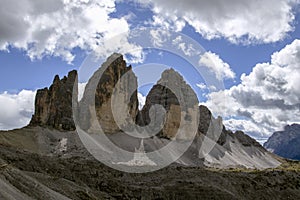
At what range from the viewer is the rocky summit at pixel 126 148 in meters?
42.6

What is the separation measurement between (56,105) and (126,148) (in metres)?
→ 22.3

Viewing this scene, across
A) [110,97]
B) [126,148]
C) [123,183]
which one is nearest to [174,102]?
[110,97]

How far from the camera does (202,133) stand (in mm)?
140125

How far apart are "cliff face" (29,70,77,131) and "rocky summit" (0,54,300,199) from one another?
0.84 ft

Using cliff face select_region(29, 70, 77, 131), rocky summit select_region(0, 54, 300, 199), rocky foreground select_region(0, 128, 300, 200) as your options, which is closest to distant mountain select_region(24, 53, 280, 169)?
cliff face select_region(29, 70, 77, 131)

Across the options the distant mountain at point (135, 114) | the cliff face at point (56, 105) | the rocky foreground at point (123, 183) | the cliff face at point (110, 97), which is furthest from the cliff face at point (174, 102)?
the rocky foreground at point (123, 183)

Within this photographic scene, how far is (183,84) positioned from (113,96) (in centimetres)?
3455

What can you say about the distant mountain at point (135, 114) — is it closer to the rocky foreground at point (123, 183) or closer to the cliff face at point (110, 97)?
the cliff face at point (110, 97)

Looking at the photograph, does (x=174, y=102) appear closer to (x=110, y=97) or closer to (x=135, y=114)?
(x=135, y=114)

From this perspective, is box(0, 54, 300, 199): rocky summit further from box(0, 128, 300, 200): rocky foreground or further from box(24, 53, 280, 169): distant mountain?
box(24, 53, 280, 169): distant mountain

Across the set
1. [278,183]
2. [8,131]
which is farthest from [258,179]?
Answer: [8,131]

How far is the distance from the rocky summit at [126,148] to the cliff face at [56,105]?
0.84 feet

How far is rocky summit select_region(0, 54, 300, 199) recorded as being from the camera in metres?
42.6

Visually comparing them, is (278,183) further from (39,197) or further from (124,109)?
(124,109)
